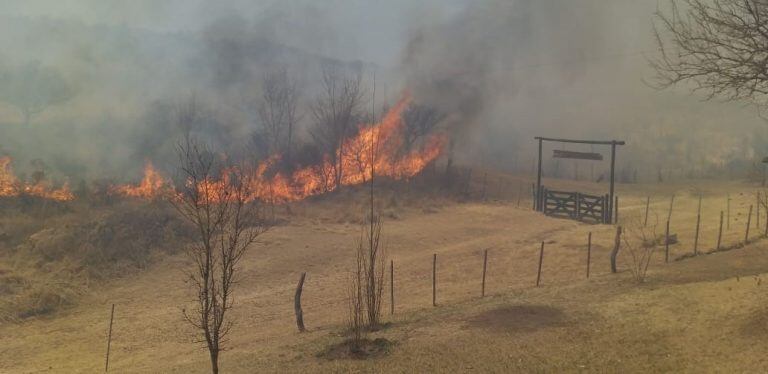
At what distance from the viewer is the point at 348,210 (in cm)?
2736

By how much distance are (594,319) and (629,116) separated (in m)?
50.7

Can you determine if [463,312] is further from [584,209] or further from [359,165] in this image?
[359,165]

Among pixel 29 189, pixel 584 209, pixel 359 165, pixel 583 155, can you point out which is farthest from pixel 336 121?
pixel 29 189

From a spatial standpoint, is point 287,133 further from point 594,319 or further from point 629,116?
point 629,116

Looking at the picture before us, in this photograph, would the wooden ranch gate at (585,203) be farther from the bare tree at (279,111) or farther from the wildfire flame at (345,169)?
the bare tree at (279,111)

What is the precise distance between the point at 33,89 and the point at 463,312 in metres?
36.6

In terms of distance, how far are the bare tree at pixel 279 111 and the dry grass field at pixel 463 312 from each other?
→ 14000mm

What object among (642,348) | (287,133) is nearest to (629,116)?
(287,133)

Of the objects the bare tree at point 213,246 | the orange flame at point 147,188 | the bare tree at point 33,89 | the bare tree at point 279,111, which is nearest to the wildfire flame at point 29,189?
the orange flame at point 147,188

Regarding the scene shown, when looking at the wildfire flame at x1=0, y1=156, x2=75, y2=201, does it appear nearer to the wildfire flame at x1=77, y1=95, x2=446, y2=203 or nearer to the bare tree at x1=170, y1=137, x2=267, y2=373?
the wildfire flame at x1=77, y1=95, x2=446, y2=203

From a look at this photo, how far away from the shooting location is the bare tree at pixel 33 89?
1379 inches

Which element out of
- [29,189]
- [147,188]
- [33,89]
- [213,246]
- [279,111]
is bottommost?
[147,188]

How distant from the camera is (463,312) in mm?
11125

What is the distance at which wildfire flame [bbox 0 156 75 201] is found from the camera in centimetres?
2272
